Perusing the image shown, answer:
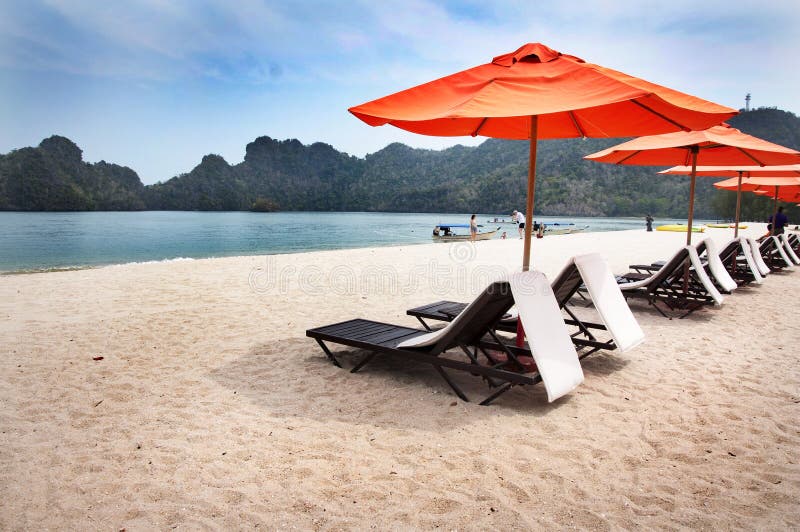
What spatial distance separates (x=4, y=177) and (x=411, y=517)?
115 m

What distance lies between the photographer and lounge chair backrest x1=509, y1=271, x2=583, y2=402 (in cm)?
322

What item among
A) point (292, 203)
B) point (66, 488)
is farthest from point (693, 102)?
point (292, 203)

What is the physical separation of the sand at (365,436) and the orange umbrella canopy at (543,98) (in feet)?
6.06

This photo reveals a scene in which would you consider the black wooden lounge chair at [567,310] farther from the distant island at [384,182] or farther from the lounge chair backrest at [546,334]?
the distant island at [384,182]

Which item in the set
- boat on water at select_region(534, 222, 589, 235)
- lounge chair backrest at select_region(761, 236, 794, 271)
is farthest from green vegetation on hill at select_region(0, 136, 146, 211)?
lounge chair backrest at select_region(761, 236, 794, 271)

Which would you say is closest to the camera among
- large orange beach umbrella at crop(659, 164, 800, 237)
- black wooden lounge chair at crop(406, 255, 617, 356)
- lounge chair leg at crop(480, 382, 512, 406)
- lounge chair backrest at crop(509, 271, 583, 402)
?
lounge chair backrest at crop(509, 271, 583, 402)

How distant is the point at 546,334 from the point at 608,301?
1019 millimetres

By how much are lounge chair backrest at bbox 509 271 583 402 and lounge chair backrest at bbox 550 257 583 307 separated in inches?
21.4

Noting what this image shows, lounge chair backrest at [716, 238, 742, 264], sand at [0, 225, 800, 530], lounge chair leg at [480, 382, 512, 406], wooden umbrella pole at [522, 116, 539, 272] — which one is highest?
wooden umbrella pole at [522, 116, 539, 272]

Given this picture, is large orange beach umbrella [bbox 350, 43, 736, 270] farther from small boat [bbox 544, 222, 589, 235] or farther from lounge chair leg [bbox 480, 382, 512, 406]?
small boat [bbox 544, 222, 589, 235]

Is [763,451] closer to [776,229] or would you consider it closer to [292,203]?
[776,229]

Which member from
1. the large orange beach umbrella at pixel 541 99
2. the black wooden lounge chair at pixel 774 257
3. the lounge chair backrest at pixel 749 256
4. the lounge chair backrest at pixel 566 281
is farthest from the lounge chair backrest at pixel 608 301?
the black wooden lounge chair at pixel 774 257

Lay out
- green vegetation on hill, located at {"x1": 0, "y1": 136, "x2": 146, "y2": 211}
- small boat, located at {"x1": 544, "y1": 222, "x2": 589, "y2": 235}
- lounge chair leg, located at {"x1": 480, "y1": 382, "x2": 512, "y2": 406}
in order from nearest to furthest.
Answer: lounge chair leg, located at {"x1": 480, "y1": 382, "x2": 512, "y2": 406} < small boat, located at {"x1": 544, "y1": 222, "x2": 589, "y2": 235} < green vegetation on hill, located at {"x1": 0, "y1": 136, "x2": 146, "y2": 211}

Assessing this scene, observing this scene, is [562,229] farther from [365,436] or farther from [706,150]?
[365,436]
